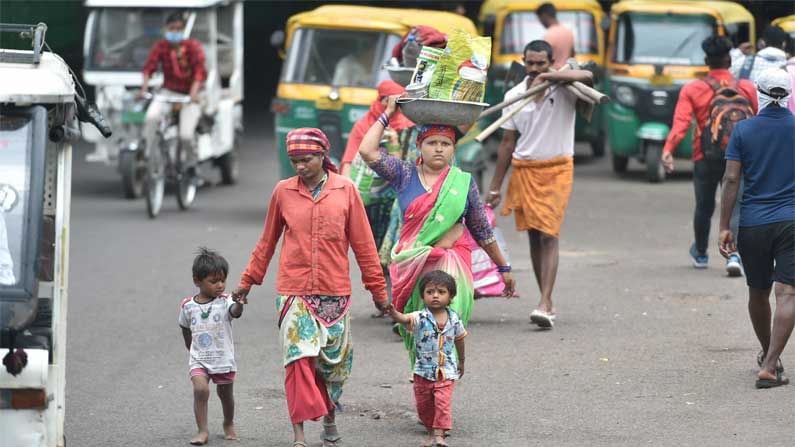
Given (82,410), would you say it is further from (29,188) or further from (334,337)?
(29,188)

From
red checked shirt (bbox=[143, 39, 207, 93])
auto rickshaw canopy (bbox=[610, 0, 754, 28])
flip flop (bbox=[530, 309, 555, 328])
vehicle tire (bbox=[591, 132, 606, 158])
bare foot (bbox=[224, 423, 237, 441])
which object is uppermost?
auto rickshaw canopy (bbox=[610, 0, 754, 28])

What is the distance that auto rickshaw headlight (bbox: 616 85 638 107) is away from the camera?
2028cm

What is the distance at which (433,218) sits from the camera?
25.3ft

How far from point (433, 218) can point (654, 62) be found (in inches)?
529

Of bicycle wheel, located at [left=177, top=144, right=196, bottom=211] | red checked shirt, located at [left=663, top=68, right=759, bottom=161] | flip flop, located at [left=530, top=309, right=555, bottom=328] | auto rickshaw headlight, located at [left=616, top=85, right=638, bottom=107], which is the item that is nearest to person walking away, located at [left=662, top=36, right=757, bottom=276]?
red checked shirt, located at [left=663, top=68, right=759, bottom=161]

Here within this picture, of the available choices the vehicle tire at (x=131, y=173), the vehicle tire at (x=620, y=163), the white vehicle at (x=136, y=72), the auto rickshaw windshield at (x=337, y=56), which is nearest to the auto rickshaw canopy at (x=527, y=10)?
the vehicle tire at (x=620, y=163)

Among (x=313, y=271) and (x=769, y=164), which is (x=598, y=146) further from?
(x=313, y=271)

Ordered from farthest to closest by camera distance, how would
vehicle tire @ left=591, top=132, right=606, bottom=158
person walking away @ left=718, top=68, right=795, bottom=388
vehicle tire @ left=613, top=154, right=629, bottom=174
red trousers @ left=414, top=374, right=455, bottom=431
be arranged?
vehicle tire @ left=591, top=132, right=606, bottom=158
vehicle tire @ left=613, top=154, right=629, bottom=174
person walking away @ left=718, top=68, right=795, bottom=388
red trousers @ left=414, top=374, right=455, bottom=431

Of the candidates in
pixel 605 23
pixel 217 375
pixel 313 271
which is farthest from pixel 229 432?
pixel 605 23

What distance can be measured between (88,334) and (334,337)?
3.76m

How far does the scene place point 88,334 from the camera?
34.2 feet

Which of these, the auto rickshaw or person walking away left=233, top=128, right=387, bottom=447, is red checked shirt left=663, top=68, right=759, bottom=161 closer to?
person walking away left=233, top=128, right=387, bottom=447

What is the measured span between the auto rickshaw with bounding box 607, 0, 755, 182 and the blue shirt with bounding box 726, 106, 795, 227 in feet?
37.6

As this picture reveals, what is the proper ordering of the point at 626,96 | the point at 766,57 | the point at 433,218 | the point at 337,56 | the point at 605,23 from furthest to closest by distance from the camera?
the point at 605,23 < the point at 626,96 < the point at 337,56 < the point at 766,57 < the point at 433,218
